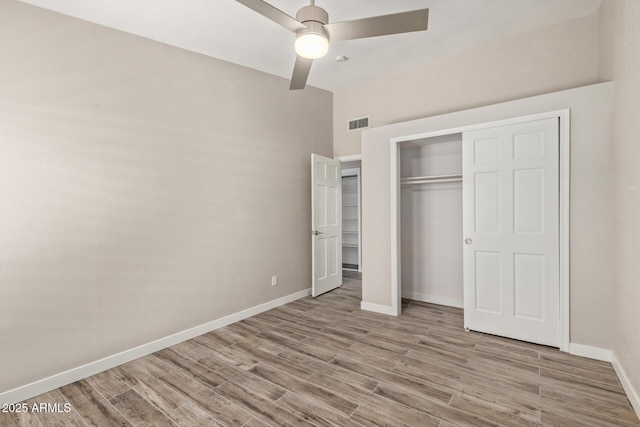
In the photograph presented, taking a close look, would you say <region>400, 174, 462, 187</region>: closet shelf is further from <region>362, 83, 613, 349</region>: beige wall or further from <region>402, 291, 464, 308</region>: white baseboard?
<region>402, 291, 464, 308</region>: white baseboard

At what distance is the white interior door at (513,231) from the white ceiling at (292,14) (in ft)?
3.59

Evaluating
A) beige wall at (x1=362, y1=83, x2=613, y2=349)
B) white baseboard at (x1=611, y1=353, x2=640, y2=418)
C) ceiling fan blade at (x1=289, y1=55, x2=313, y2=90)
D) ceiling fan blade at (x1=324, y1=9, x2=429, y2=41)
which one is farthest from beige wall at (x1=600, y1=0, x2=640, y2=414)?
ceiling fan blade at (x1=289, y1=55, x2=313, y2=90)

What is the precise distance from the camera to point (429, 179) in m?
4.07

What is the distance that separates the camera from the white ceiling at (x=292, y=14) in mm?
2646

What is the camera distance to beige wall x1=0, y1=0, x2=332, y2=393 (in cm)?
235

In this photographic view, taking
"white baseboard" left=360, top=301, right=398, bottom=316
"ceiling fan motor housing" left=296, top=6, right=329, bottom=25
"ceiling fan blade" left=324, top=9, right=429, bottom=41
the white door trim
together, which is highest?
"ceiling fan motor housing" left=296, top=6, right=329, bottom=25

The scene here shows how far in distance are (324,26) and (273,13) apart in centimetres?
36

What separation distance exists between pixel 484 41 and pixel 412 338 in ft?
11.3

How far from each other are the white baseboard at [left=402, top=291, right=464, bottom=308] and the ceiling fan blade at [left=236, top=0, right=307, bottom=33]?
12.1ft

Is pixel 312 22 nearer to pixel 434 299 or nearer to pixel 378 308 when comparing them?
pixel 378 308

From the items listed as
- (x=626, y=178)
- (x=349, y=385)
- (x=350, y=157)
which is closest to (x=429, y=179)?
(x=350, y=157)

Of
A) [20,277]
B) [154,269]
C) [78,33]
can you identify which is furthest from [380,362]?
[78,33]

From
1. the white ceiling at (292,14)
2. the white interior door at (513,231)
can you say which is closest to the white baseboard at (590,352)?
the white interior door at (513,231)

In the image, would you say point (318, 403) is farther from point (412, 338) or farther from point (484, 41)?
point (484, 41)
